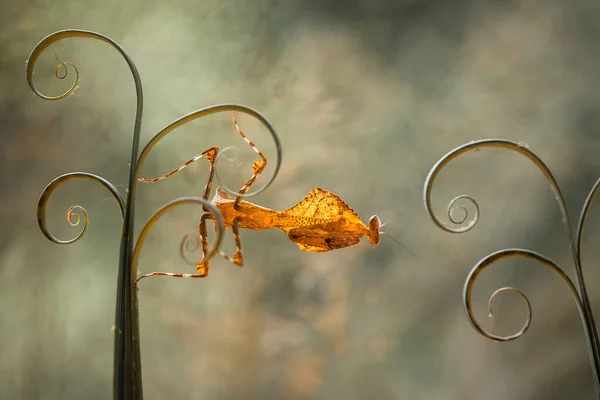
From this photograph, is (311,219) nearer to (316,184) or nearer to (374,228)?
(374,228)

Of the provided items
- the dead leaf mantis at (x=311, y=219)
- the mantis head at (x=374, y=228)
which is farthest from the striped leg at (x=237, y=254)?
the mantis head at (x=374, y=228)

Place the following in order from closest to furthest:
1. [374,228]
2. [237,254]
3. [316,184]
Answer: [237,254] < [374,228] < [316,184]

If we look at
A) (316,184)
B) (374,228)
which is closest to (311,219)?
(374,228)

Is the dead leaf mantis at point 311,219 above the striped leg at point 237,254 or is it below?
above

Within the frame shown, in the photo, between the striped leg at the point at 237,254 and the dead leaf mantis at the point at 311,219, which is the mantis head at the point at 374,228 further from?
the striped leg at the point at 237,254

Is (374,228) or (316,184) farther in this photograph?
(316,184)

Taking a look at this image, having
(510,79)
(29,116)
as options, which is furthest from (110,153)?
(510,79)

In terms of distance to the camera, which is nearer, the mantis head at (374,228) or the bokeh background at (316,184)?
the mantis head at (374,228)

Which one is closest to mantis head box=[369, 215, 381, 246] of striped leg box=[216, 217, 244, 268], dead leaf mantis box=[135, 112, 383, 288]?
dead leaf mantis box=[135, 112, 383, 288]

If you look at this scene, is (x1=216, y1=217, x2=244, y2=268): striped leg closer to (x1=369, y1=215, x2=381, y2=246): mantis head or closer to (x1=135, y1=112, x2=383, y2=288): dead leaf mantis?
(x1=135, y1=112, x2=383, y2=288): dead leaf mantis
